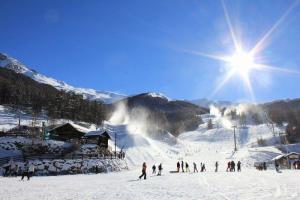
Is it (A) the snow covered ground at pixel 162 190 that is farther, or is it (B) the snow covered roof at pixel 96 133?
(B) the snow covered roof at pixel 96 133

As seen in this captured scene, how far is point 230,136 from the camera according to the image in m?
151

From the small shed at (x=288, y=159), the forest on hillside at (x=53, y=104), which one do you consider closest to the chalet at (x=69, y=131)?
the small shed at (x=288, y=159)

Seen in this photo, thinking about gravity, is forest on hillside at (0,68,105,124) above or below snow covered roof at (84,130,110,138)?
above

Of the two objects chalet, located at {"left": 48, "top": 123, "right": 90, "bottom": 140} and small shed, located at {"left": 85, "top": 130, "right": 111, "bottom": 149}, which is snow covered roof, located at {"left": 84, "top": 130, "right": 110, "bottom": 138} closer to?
small shed, located at {"left": 85, "top": 130, "right": 111, "bottom": 149}

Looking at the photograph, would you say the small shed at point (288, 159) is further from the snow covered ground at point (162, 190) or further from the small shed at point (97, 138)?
the snow covered ground at point (162, 190)

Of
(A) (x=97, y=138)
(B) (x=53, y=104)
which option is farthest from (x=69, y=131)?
(B) (x=53, y=104)

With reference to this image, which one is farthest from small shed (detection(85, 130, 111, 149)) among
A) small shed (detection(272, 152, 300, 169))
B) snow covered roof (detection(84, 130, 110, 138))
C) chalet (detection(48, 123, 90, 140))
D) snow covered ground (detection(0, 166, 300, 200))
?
small shed (detection(272, 152, 300, 169))

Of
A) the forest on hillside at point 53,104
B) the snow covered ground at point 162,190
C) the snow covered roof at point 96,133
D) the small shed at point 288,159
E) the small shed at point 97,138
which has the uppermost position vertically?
the forest on hillside at point 53,104

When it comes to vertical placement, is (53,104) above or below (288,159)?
above

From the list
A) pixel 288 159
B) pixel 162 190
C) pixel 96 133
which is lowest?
pixel 162 190

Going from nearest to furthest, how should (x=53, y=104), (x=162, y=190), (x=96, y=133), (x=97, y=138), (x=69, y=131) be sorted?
(x=162, y=190) → (x=96, y=133) → (x=97, y=138) → (x=69, y=131) → (x=53, y=104)

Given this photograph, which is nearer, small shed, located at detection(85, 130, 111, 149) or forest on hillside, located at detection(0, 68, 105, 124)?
small shed, located at detection(85, 130, 111, 149)

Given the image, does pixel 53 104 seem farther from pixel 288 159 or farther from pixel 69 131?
pixel 288 159

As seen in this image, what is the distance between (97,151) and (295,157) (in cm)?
4314
